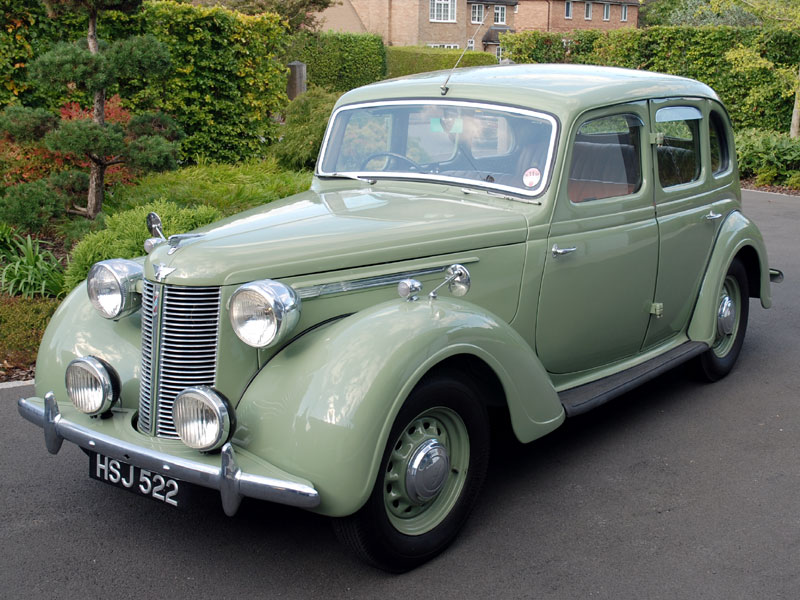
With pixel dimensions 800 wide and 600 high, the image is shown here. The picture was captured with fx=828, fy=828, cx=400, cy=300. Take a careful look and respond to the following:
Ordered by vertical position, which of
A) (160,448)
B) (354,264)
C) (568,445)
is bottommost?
(568,445)

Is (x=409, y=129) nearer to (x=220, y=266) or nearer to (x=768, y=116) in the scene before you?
(x=220, y=266)

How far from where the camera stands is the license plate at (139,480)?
117 inches

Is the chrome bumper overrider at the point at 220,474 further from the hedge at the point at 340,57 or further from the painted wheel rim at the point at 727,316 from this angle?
the hedge at the point at 340,57

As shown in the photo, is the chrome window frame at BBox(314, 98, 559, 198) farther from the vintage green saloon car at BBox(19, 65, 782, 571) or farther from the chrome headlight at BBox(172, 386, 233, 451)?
the chrome headlight at BBox(172, 386, 233, 451)

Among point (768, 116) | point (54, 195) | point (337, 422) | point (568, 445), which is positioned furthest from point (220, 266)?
point (768, 116)

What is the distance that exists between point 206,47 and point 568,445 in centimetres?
847

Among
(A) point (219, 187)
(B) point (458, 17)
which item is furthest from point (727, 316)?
(B) point (458, 17)

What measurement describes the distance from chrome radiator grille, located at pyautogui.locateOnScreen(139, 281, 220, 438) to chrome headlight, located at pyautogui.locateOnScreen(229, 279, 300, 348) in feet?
0.39

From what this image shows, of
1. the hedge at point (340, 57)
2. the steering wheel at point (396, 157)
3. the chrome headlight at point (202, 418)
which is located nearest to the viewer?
the chrome headlight at point (202, 418)

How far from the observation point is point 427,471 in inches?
123

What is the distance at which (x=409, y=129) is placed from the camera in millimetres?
4352

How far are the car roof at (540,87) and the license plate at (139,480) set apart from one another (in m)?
2.40

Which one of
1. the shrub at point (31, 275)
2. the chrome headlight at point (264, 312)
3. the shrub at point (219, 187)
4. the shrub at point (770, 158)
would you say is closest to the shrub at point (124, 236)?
the shrub at point (31, 275)

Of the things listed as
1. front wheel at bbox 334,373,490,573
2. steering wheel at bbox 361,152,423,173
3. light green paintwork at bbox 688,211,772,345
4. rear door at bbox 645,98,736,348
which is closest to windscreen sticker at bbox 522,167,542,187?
steering wheel at bbox 361,152,423,173
